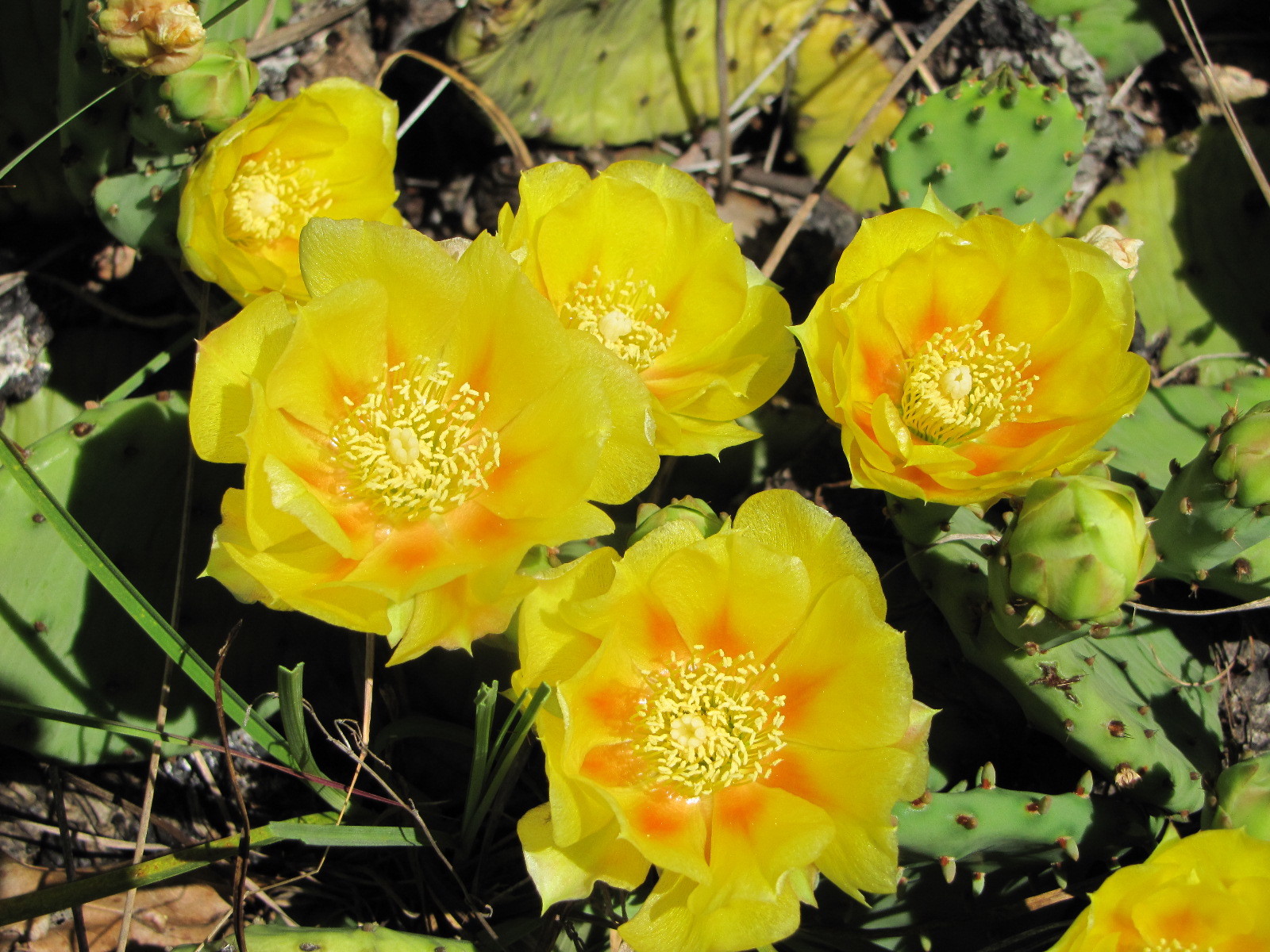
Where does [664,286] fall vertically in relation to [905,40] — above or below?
above

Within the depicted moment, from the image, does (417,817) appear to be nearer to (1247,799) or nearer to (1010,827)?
(1010,827)

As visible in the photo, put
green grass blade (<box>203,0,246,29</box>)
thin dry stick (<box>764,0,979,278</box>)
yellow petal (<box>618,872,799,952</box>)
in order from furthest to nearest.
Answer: thin dry stick (<box>764,0,979,278</box>) < green grass blade (<box>203,0,246,29</box>) < yellow petal (<box>618,872,799,952</box>)

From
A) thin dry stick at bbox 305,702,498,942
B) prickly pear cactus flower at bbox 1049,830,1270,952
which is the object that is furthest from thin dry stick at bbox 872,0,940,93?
thin dry stick at bbox 305,702,498,942

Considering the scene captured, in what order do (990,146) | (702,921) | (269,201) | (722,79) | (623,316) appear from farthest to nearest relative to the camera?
(722,79)
(990,146)
(269,201)
(623,316)
(702,921)

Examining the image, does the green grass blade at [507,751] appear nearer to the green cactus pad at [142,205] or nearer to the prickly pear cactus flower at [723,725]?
the prickly pear cactus flower at [723,725]

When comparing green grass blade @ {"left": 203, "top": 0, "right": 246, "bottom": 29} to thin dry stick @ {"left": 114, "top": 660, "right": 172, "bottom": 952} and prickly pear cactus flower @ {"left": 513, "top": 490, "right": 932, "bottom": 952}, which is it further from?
prickly pear cactus flower @ {"left": 513, "top": 490, "right": 932, "bottom": 952}

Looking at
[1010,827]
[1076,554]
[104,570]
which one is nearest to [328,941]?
[104,570]

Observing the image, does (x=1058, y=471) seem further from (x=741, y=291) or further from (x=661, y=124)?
(x=661, y=124)
